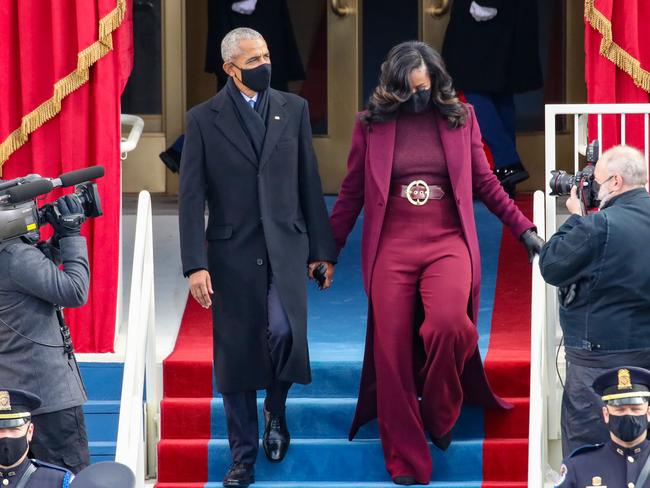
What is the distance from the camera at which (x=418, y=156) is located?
20.2 ft

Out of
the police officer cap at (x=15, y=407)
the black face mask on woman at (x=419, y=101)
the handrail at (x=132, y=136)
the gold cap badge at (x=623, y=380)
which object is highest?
the black face mask on woman at (x=419, y=101)

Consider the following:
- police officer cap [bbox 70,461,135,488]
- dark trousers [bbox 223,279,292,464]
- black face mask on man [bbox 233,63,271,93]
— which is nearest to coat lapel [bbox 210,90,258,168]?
black face mask on man [bbox 233,63,271,93]

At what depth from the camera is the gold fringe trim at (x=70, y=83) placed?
272 inches

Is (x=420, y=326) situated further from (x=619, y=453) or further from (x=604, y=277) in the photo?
(x=619, y=453)

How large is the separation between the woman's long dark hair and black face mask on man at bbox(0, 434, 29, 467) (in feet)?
6.85

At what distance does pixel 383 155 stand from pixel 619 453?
1787 millimetres

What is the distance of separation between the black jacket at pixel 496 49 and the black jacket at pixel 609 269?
358 cm

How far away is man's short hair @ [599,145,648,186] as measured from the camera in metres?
5.56

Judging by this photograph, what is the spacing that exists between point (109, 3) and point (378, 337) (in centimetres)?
199

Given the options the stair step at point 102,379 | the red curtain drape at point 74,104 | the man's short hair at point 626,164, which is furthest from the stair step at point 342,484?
the man's short hair at point 626,164

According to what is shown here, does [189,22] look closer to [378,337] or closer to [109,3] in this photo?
[109,3]

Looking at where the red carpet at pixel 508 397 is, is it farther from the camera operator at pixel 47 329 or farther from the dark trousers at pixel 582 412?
the camera operator at pixel 47 329

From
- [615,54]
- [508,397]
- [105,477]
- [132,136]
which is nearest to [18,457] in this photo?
[105,477]

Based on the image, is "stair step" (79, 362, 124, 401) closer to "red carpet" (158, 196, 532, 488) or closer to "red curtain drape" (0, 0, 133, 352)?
"red curtain drape" (0, 0, 133, 352)
